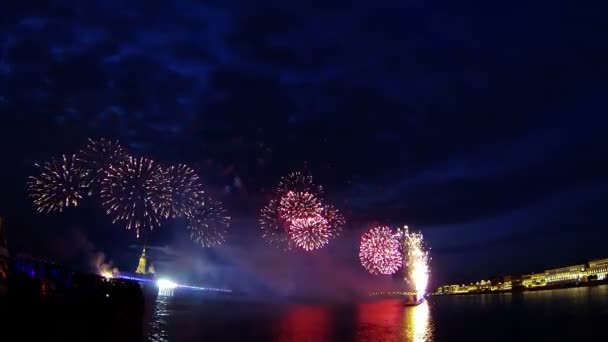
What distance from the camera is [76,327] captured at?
35.9 m

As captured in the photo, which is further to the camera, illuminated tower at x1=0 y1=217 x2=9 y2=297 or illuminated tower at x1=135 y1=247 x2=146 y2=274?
illuminated tower at x1=135 y1=247 x2=146 y2=274

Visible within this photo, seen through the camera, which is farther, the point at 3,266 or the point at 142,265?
the point at 142,265

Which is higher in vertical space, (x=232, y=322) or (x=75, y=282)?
(x=75, y=282)

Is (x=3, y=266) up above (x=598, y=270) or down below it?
below

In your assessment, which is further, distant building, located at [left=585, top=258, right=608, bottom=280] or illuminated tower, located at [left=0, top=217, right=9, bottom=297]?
distant building, located at [left=585, top=258, right=608, bottom=280]

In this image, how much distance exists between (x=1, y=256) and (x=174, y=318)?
2894cm

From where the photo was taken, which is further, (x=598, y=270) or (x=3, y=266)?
(x=598, y=270)

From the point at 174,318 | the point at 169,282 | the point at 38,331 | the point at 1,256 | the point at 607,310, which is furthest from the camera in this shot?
the point at 169,282

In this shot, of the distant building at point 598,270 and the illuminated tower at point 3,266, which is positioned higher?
the distant building at point 598,270

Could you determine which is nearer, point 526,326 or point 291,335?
point 291,335

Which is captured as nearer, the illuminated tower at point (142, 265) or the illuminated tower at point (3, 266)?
the illuminated tower at point (3, 266)

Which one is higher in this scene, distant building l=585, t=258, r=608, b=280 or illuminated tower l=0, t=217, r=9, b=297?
distant building l=585, t=258, r=608, b=280

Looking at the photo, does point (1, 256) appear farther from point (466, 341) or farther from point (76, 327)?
point (466, 341)

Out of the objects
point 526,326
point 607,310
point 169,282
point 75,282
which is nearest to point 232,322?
point 75,282
